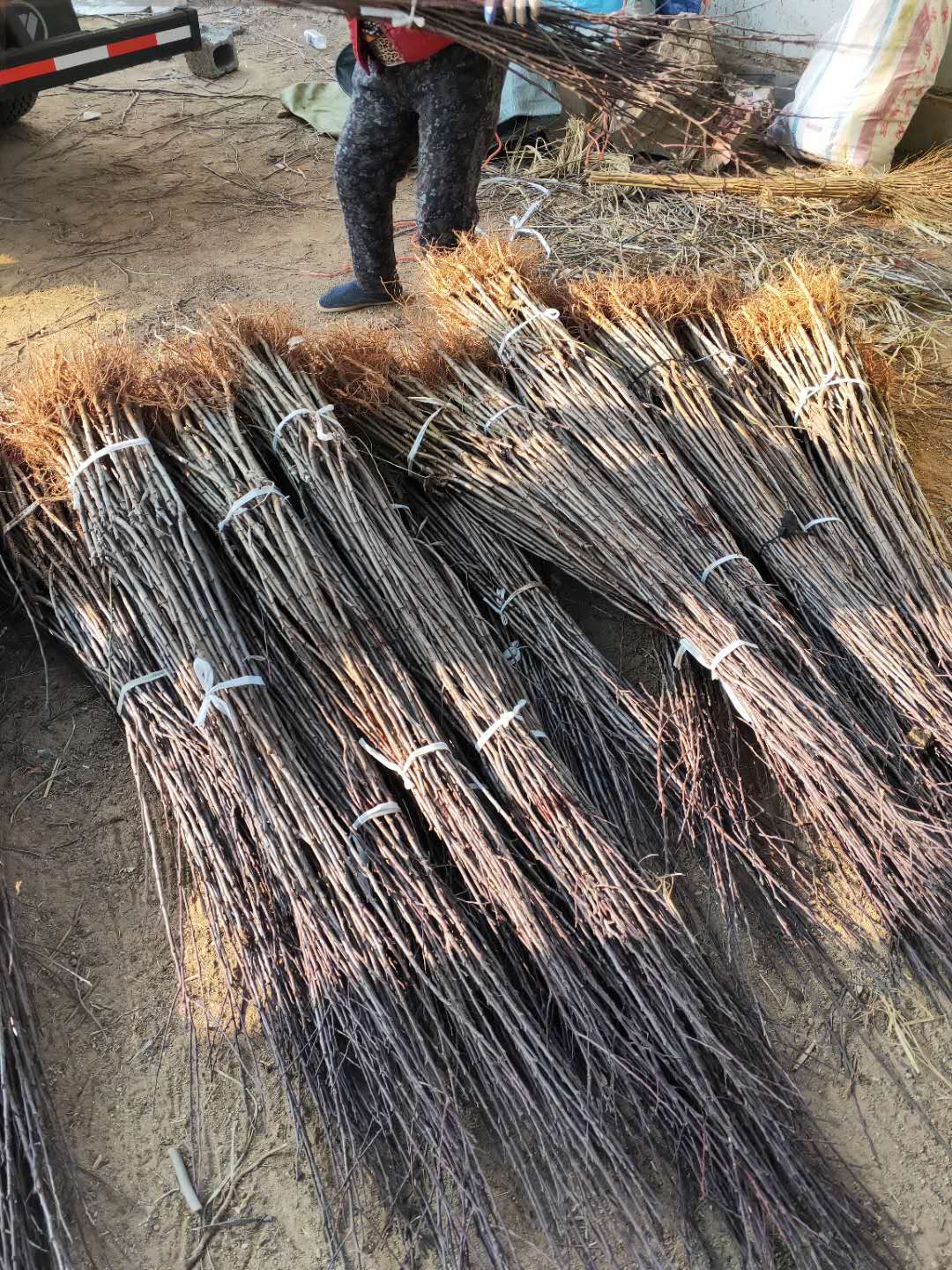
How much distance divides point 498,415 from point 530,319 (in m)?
0.44

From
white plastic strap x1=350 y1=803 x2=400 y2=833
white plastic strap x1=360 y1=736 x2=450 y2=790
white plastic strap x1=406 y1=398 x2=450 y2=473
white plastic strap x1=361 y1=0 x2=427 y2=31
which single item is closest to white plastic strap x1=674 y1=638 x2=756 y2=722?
white plastic strap x1=360 y1=736 x2=450 y2=790

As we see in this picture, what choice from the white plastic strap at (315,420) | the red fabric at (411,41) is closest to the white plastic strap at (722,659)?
the white plastic strap at (315,420)

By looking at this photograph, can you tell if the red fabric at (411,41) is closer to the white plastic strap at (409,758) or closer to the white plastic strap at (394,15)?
the white plastic strap at (394,15)

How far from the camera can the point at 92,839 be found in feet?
7.66

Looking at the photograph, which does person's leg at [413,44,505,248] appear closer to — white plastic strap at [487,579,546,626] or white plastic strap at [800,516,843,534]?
white plastic strap at [487,579,546,626]

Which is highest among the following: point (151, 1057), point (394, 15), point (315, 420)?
point (394, 15)

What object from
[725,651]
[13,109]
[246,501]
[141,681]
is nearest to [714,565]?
[725,651]

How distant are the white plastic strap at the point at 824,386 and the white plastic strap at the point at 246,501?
5.38ft

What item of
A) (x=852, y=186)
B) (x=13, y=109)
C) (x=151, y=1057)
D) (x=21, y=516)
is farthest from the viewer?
(x=13, y=109)

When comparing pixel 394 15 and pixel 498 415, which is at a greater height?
pixel 394 15

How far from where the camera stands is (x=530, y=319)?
9.89 ft

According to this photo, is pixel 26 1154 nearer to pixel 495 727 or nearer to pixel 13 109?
pixel 495 727

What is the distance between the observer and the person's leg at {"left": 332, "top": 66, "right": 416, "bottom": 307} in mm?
3350

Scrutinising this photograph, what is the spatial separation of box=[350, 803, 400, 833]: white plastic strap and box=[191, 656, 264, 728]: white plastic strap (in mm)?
365
